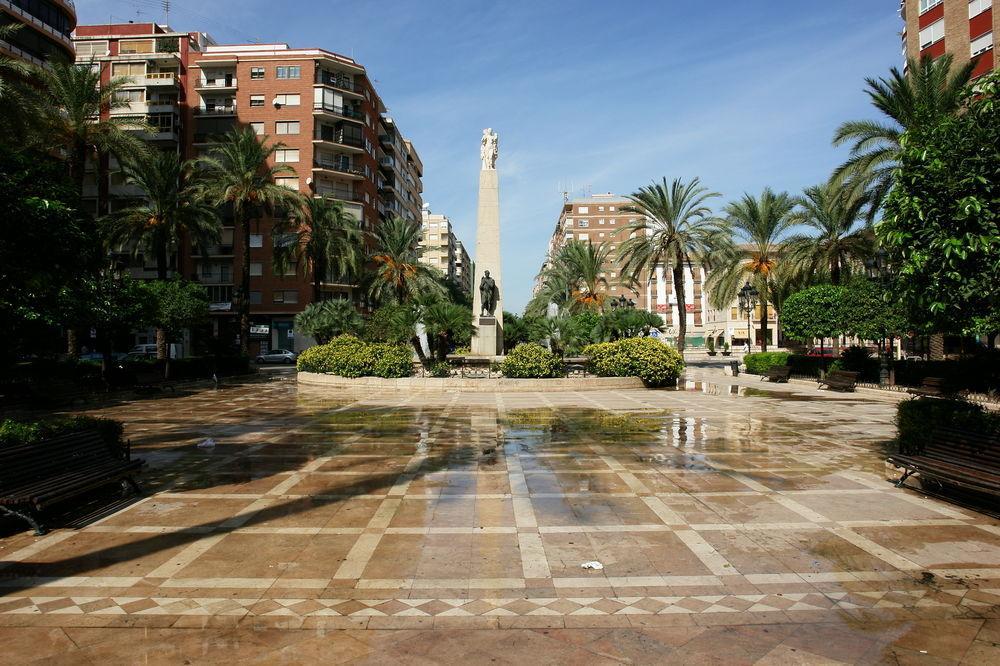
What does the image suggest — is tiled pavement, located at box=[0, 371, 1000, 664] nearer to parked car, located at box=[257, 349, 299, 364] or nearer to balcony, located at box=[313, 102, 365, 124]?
parked car, located at box=[257, 349, 299, 364]

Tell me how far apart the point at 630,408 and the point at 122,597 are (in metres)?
13.4

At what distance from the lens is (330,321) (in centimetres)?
3062

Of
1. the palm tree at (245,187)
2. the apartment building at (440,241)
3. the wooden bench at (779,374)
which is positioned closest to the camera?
the wooden bench at (779,374)

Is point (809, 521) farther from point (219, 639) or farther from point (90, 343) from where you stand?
point (90, 343)

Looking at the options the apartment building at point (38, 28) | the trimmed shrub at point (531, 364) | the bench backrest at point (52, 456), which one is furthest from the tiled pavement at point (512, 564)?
the apartment building at point (38, 28)

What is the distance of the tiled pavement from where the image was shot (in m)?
3.73

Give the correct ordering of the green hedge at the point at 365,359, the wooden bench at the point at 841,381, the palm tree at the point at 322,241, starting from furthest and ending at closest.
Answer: the palm tree at the point at 322,241
the green hedge at the point at 365,359
the wooden bench at the point at 841,381

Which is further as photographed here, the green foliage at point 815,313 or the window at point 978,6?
the window at point 978,6

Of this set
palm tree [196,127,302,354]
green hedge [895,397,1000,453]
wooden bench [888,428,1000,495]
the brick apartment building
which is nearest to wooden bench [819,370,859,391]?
green hedge [895,397,1000,453]

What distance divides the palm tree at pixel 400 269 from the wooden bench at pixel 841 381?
25978mm

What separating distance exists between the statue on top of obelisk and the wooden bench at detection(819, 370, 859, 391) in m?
16.8

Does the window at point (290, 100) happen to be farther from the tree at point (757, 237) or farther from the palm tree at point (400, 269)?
the tree at point (757, 237)

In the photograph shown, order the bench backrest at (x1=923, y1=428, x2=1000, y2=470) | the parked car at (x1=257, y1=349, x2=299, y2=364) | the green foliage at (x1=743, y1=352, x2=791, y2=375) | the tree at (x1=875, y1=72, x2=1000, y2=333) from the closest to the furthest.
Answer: the bench backrest at (x1=923, y1=428, x2=1000, y2=470), the tree at (x1=875, y1=72, x2=1000, y2=333), the green foliage at (x1=743, y1=352, x2=791, y2=375), the parked car at (x1=257, y1=349, x2=299, y2=364)

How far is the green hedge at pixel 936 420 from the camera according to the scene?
7.11 metres
